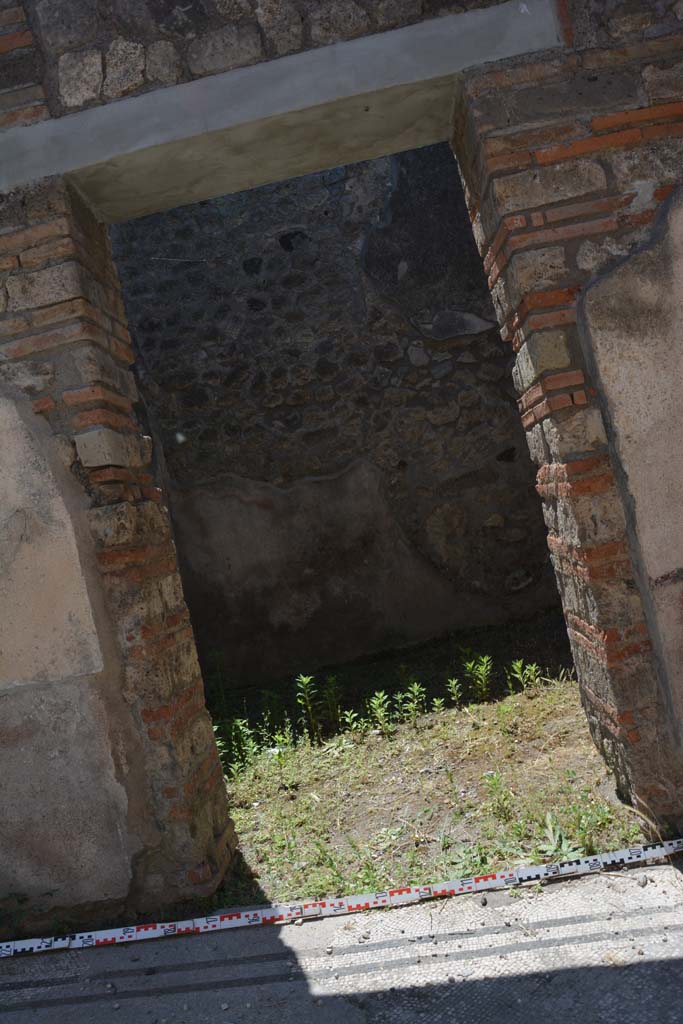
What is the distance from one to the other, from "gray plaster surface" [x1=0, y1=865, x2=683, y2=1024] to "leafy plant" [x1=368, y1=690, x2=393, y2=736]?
1668mm

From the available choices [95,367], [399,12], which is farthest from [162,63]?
[95,367]

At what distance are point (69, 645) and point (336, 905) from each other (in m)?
1.31

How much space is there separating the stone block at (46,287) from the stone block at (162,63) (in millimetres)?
751

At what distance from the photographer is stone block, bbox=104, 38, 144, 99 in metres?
2.95

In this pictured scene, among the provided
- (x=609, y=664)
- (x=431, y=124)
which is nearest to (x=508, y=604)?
(x=609, y=664)

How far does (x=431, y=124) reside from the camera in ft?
10.4

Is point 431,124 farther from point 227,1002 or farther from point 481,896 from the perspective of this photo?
point 227,1002

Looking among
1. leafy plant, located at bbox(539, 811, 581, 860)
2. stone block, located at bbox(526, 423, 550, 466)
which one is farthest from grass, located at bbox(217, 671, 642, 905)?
stone block, located at bbox(526, 423, 550, 466)

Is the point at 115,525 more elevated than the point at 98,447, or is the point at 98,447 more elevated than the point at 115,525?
the point at 98,447

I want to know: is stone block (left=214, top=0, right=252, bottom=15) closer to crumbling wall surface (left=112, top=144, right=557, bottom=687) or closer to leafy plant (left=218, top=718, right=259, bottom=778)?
crumbling wall surface (left=112, top=144, right=557, bottom=687)

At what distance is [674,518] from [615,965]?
54.6 inches

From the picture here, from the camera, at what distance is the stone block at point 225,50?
9.58 feet

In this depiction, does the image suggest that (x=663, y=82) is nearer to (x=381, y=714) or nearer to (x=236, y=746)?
(x=381, y=714)

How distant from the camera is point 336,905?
2.77 metres
